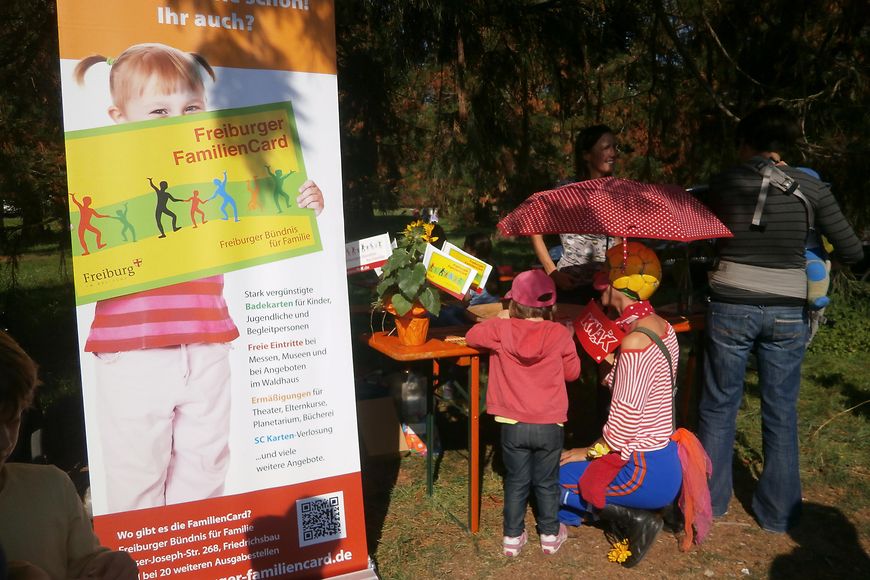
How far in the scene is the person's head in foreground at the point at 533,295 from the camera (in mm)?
2955

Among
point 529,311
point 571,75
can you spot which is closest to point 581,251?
point 529,311

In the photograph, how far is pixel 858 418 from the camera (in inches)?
194

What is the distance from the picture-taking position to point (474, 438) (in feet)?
10.9

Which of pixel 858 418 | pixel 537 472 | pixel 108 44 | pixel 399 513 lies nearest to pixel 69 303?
pixel 399 513

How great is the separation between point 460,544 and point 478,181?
84.6 inches

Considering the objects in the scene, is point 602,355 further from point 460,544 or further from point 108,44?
point 108,44

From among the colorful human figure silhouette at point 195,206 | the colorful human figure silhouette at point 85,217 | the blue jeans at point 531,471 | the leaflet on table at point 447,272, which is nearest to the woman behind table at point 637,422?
the blue jeans at point 531,471

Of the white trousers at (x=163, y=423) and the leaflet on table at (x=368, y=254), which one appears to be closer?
the white trousers at (x=163, y=423)

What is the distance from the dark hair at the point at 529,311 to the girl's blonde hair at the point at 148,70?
1480 millimetres

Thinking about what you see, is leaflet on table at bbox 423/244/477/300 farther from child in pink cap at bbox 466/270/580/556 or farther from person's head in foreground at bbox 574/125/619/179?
person's head in foreground at bbox 574/125/619/179

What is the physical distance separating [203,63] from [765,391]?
273 cm

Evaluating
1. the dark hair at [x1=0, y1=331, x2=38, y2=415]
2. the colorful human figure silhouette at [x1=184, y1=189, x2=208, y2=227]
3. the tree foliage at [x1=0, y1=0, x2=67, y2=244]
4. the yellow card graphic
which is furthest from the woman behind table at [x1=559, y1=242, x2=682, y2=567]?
the tree foliage at [x1=0, y1=0, x2=67, y2=244]

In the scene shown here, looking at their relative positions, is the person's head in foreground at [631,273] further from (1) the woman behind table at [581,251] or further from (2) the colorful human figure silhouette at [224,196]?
(2) the colorful human figure silhouette at [224,196]

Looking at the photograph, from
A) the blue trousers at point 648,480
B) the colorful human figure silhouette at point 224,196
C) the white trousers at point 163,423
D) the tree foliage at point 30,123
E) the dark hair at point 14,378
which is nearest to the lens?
the dark hair at point 14,378
